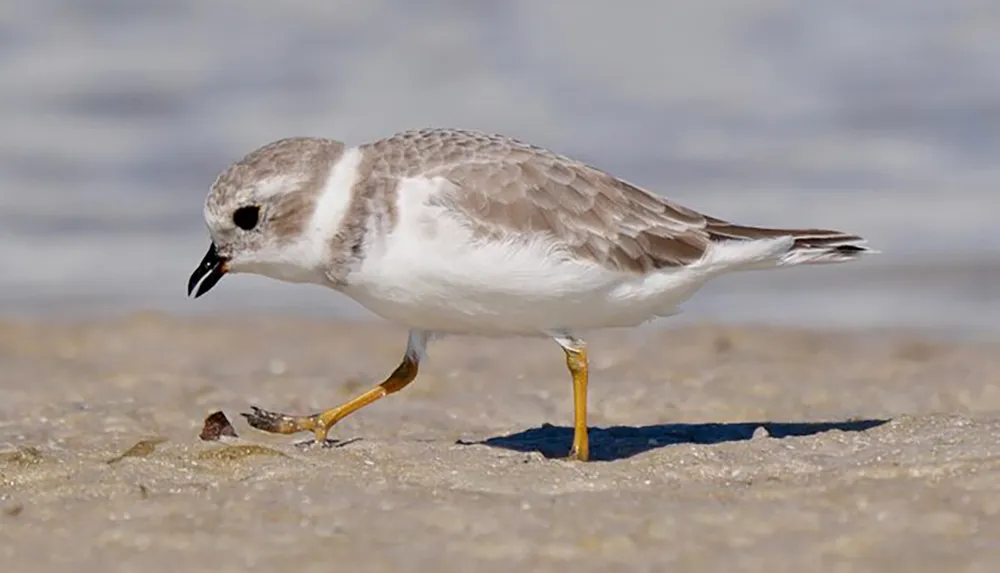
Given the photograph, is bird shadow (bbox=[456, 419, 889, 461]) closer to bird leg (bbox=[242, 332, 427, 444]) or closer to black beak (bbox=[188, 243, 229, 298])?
bird leg (bbox=[242, 332, 427, 444])

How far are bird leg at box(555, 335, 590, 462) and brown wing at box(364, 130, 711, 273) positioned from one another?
0.35 m

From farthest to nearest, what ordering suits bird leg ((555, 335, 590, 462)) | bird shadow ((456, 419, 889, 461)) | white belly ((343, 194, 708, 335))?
1. bird shadow ((456, 419, 889, 461))
2. bird leg ((555, 335, 590, 462))
3. white belly ((343, 194, 708, 335))

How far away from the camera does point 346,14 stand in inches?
736

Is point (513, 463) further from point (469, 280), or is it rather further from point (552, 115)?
point (552, 115)

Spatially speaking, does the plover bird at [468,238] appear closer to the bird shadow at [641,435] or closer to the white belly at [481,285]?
the white belly at [481,285]

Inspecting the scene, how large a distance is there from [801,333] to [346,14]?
32.3 ft

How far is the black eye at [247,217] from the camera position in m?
6.06

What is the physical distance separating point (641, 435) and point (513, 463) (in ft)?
3.72

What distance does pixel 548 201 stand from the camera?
244 inches

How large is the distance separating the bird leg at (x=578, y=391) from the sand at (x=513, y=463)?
0.13 meters

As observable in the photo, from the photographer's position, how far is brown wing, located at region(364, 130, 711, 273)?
237 inches

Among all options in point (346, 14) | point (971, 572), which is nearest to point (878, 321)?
point (971, 572)

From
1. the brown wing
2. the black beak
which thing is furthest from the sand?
the brown wing

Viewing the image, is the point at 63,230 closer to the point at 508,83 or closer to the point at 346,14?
the point at 508,83
